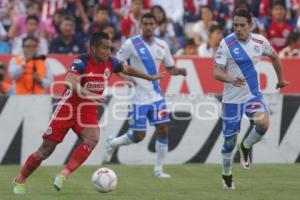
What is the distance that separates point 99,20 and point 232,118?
868 cm

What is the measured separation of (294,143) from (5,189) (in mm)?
6592

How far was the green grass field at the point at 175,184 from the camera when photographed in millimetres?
12562

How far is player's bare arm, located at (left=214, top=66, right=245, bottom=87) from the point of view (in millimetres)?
13133

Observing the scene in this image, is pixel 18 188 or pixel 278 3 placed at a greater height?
pixel 278 3

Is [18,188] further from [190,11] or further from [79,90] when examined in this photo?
[190,11]

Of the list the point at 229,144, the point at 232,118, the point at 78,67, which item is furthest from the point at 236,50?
the point at 78,67

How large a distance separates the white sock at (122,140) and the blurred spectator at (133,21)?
222 inches

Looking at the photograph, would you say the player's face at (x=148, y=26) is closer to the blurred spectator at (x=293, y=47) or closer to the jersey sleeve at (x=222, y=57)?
the jersey sleeve at (x=222, y=57)

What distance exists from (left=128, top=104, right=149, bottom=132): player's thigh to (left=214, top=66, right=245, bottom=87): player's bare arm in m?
2.74

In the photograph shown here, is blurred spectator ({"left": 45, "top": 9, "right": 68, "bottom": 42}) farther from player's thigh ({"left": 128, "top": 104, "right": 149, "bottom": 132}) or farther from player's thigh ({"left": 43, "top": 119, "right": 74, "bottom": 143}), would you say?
player's thigh ({"left": 43, "top": 119, "right": 74, "bottom": 143})

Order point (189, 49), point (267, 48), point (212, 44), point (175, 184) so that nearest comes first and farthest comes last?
point (267, 48), point (175, 184), point (212, 44), point (189, 49)

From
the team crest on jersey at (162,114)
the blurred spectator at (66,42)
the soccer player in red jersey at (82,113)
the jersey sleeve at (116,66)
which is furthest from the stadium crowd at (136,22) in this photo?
the soccer player in red jersey at (82,113)

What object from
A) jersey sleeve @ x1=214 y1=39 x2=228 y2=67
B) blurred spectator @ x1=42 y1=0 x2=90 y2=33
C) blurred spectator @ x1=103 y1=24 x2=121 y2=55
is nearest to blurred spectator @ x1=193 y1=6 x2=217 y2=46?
blurred spectator @ x1=103 y1=24 x2=121 y2=55

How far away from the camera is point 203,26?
2278cm
